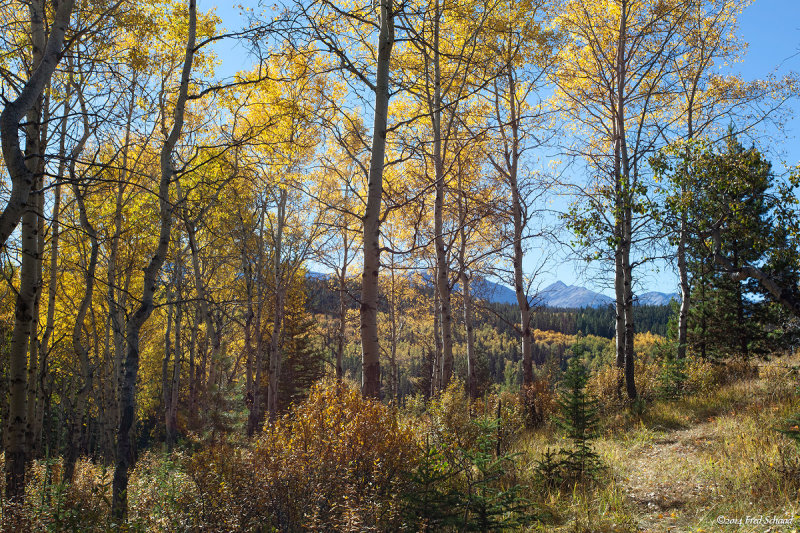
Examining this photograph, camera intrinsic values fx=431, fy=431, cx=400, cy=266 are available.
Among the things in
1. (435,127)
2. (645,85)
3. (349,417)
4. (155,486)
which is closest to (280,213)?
(435,127)

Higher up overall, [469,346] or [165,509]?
[469,346]

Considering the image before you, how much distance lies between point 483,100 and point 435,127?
11.1 ft

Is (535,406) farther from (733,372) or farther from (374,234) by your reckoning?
(374,234)

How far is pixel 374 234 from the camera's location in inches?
187

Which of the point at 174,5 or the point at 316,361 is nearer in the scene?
the point at 174,5

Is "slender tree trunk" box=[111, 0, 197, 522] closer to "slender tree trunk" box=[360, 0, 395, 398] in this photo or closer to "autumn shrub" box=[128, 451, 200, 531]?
"autumn shrub" box=[128, 451, 200, 531]

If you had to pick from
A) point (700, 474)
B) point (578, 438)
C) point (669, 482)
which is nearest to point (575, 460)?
point (578, 438)

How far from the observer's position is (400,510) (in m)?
3.31

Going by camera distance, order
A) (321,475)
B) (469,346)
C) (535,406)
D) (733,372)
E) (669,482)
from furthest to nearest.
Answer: (469,346), (733,372), (535,406), (669,482), (321,475)

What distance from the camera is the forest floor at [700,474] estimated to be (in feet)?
12.5

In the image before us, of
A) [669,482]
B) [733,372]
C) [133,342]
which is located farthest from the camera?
[733,372]

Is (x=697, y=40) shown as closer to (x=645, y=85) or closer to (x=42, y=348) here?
(x=645, y=85)

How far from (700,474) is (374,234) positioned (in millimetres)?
4400

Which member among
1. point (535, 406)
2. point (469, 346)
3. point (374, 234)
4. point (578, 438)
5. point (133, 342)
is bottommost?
point (535, 406)
